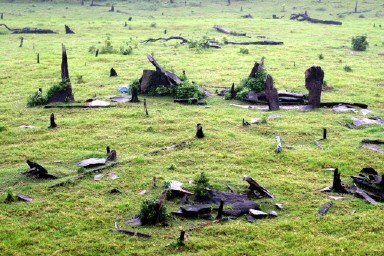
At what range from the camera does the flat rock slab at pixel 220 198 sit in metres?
10.5

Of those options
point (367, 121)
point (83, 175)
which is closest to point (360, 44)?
point (367, 121)

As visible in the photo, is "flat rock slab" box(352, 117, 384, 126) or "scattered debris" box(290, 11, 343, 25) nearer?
"flat rock slab" box(352, 117, 384, 126)

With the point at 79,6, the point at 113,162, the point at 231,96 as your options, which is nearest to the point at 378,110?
the point at 231,96

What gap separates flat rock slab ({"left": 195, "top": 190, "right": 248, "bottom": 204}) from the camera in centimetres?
1050

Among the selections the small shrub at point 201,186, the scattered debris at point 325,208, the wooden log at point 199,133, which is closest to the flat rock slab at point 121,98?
the wooden log at point 199,133

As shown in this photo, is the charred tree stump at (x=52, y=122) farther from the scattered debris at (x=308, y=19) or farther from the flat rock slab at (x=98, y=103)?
the scattered debris at (x=308, y=19)

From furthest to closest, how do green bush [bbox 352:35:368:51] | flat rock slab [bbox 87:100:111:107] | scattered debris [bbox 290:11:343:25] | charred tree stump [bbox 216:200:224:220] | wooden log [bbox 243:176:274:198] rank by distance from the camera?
scattered debris [bbox 290:11:343:25]
green bush [bbox 352:35:368:51]
flat rock slab [bbox 87:100:111:107]
wooden log [bbox 243:176:274:198]
charred tree stump [bbox 216:200:224:220]

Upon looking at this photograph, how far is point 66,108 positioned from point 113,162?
6349 millimetres

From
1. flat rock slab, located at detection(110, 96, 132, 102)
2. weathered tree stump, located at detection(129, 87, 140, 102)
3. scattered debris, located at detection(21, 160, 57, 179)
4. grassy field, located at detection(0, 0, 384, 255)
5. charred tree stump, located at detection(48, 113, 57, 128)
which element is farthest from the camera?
flat rock slab, located at detection(110, 96, 132, 102)

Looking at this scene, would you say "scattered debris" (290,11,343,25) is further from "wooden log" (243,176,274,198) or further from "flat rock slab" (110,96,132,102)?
"wooden log" (243,176,274,198)

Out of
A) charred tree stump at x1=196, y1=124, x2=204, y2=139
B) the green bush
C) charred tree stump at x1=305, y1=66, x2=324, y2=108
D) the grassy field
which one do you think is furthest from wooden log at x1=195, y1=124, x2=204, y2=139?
the green bush

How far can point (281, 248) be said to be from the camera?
8.91 meters

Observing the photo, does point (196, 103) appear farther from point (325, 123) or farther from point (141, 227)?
point (141, 227)

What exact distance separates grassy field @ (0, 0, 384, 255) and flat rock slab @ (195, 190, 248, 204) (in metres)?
0.53
